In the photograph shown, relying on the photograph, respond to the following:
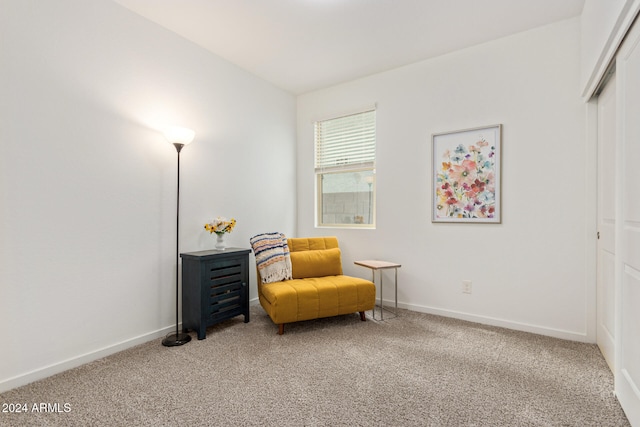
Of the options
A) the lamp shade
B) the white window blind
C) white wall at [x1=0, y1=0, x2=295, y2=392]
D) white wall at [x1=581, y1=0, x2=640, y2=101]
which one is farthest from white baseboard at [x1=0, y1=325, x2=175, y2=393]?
white wall at [x1=581, y1=0, x2=640, y2=101]

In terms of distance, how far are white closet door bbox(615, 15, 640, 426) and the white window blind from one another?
2355 mm

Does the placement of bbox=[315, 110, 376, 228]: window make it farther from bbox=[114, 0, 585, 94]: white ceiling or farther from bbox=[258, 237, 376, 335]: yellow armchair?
bbox=[114, 0, 585, 94]: white ceiling

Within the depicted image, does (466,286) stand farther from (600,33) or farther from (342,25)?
(342,25)

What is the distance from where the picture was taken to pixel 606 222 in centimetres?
237

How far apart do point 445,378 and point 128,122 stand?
303 cm

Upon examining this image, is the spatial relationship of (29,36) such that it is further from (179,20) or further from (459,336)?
(459,336)

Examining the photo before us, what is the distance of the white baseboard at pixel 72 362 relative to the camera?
2005 mm

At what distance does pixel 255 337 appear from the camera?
283 centimetres

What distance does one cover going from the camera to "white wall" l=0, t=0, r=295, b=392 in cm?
205

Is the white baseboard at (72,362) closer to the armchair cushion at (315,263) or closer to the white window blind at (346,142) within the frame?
the armchair cushion at (315,263)

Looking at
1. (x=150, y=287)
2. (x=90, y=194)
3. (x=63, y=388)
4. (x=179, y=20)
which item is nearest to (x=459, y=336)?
(x=150, y=287)

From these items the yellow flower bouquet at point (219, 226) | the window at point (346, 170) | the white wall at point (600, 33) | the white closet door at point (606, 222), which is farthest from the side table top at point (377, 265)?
the white wall at point (600, 33)

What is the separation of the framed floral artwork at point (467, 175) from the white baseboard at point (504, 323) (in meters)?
0.94

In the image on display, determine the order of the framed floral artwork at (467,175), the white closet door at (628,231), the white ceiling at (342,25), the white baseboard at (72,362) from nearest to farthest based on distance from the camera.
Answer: the white closet door at (628,231) < the white baseboard at (72,362) < the white ceiling at (342,25) < the framed floral artwork at (467,175)
